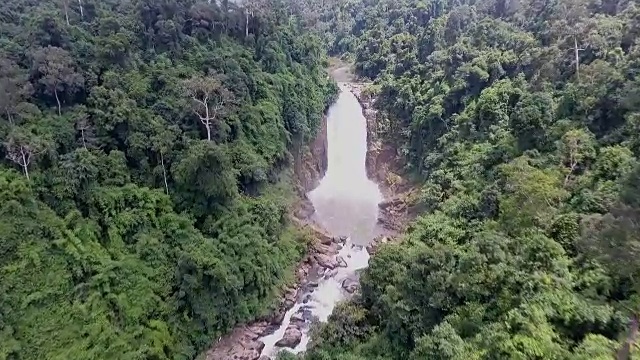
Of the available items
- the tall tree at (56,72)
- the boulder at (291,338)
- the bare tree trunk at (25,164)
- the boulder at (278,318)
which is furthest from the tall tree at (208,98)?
the boulder at (291,338)

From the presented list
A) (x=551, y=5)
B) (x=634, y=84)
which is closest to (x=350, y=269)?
(x=634, y=84)

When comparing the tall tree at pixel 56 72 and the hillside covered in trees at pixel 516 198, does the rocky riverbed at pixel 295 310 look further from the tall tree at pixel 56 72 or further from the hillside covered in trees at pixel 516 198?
the tall tree at pixel 56 72

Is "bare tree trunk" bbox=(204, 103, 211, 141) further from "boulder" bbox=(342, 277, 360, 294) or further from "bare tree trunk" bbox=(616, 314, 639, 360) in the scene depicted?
"bare tree trunk" bbox=(616, 314, 639, 360)

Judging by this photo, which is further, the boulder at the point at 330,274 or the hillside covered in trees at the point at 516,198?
the boulder at the point at 330,274

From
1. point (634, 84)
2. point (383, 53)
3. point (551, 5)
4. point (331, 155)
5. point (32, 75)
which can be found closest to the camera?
point (634, 84)

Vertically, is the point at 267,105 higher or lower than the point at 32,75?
lower

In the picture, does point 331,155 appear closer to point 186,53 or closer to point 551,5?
point 186,53
